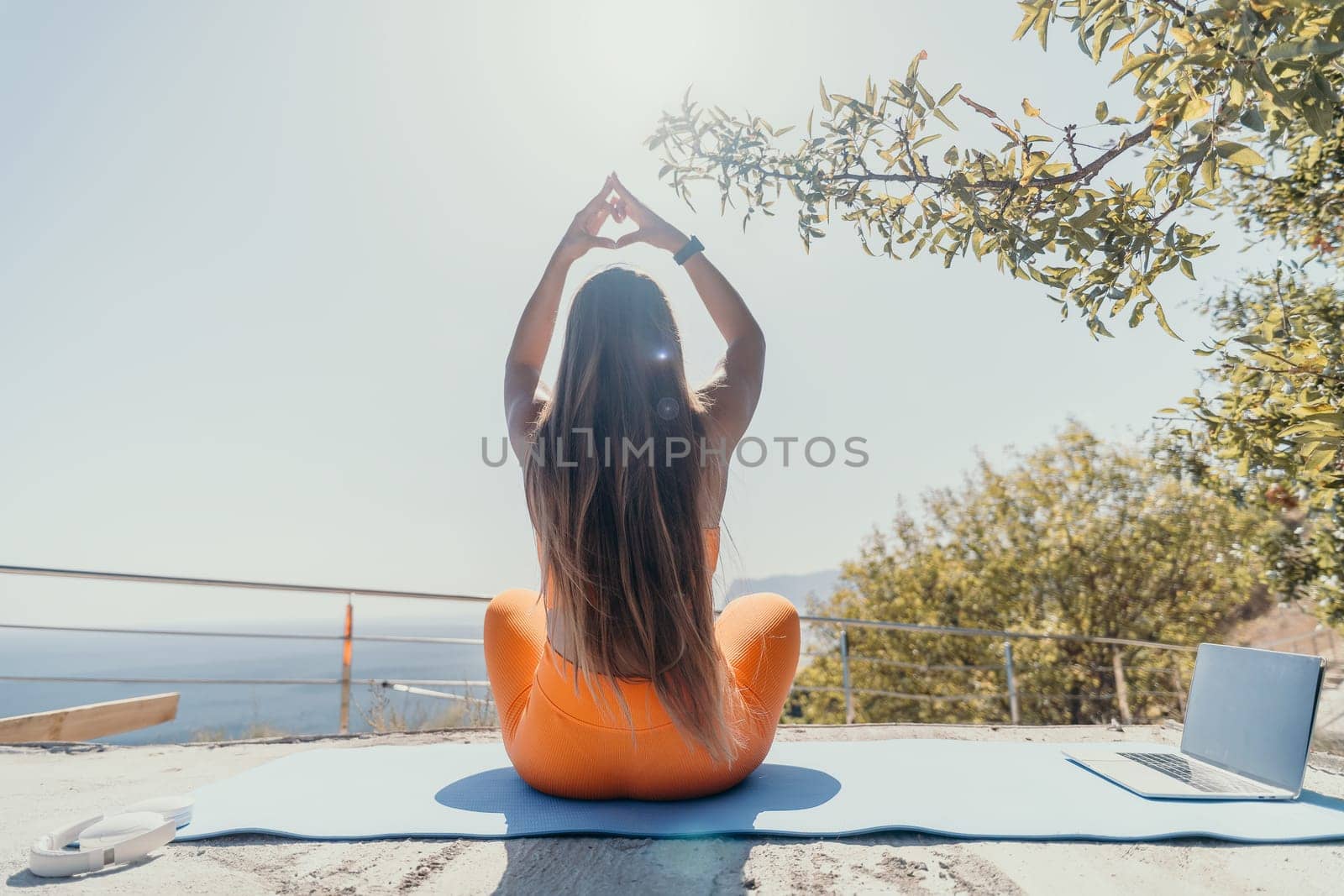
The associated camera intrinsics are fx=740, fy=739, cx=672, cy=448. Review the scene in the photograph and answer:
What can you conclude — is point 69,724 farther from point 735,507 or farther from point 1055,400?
point 1055,400

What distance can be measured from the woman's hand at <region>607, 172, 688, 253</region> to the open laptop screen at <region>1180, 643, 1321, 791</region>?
182cm

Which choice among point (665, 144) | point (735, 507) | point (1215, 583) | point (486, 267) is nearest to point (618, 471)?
point (735, 507)

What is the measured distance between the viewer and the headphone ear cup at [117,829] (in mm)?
1360

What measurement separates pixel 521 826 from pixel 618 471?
0.77 metres

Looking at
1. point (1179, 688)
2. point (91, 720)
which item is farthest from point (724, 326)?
point (1179, 688)

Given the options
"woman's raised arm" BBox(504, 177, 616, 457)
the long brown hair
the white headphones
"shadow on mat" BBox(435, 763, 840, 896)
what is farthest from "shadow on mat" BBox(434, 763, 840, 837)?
"woman's raised arm" BBox(504, 177, 616, 457)

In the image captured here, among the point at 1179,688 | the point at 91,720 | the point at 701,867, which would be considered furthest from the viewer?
the point at 1179,688

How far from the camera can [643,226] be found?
1938mm

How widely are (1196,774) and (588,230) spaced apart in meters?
2.15

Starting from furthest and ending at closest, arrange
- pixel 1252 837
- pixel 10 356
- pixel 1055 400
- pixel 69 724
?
1. pixel 10 356
2. pixel 1055 400
3. pixel 69 724
4. pixel 1252 837

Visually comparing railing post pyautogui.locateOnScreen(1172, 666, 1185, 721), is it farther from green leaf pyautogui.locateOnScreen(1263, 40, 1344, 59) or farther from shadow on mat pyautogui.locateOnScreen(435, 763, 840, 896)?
green leaf pyautogui.locateOnScreen(1263, 40, 1344, 59)

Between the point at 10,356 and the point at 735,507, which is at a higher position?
the point at 10,356

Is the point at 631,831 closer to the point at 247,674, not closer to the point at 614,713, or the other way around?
the point at 614,713

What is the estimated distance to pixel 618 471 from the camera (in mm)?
1512
